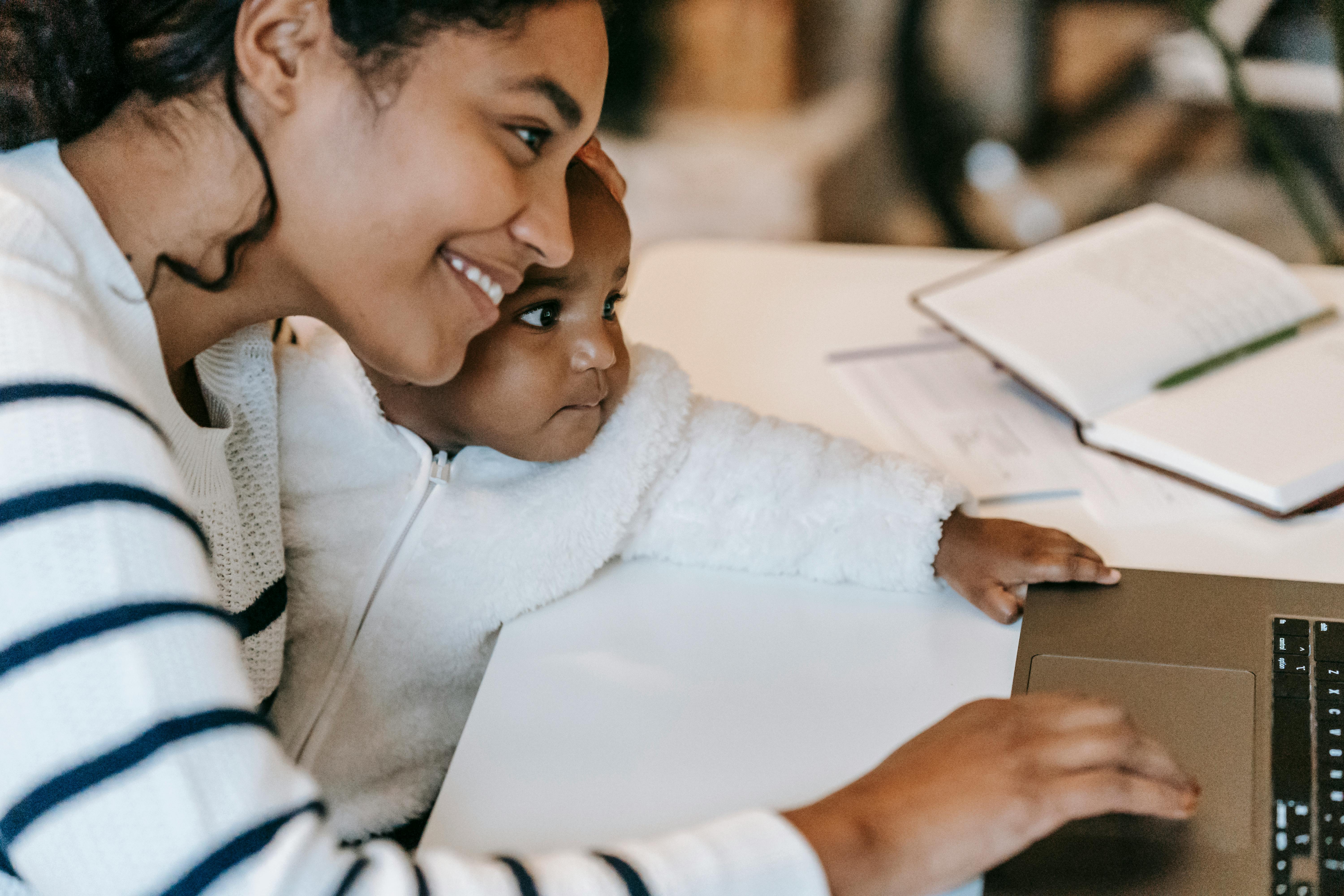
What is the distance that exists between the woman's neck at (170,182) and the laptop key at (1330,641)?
617 mm

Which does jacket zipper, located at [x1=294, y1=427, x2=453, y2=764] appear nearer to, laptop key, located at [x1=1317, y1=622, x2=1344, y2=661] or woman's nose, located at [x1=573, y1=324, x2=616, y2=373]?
woman's nose, located at [x1=573, y1=324, x2=616, y2=373]

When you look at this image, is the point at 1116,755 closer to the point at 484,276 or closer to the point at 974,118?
the point at 484,276

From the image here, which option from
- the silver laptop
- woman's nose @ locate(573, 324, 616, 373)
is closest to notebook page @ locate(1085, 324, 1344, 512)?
the silver laptop

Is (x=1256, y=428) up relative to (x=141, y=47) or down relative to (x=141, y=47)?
down

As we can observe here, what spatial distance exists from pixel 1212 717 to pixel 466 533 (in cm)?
47

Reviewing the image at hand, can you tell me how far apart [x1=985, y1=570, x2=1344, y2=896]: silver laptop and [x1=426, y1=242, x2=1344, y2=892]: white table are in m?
0.04

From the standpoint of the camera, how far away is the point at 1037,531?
0.81 meters

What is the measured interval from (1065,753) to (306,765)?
19.0 inches

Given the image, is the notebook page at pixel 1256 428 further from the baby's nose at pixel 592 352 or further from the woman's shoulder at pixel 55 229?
the woman's shoulder at pixel 55 229

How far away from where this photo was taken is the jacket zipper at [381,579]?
32.6 inches

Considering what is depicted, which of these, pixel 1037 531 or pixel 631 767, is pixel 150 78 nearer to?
pixel 631 767

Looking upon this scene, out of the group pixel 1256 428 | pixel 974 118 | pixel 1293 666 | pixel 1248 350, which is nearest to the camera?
pixel 1293 666

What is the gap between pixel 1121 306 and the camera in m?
1.04

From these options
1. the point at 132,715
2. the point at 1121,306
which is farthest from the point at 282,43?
the point at 1121,306
